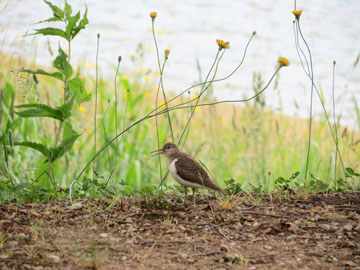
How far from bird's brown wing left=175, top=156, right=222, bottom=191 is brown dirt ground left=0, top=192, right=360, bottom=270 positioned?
0.14m

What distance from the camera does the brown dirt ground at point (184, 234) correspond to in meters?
2.69

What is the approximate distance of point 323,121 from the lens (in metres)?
6.26

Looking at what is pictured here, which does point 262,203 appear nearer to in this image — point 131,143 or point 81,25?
point 81,25

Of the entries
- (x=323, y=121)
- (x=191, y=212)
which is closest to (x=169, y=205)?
(x=191, y=212)

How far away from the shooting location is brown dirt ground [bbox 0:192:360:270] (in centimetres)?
269

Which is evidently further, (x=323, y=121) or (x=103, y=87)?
(x=103, y=87)

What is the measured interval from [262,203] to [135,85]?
143 inches

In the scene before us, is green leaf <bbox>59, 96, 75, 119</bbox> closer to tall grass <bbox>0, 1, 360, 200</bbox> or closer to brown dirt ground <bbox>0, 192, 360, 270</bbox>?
brown dirt ground <bbox>0, 192, 360, 270</bbox>

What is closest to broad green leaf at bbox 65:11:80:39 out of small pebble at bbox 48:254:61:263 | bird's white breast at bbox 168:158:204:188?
bird's white breast at bbox 168:158:204:188

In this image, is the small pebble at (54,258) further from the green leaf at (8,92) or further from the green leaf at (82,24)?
the green leaf at (8,92)

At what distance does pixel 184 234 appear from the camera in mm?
3084

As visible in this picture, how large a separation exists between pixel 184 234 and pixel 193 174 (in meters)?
0.76

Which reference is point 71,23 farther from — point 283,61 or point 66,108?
Result: point 283,61

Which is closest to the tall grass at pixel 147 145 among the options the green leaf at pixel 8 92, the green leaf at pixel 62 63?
the green leaf at pixel 8 92
